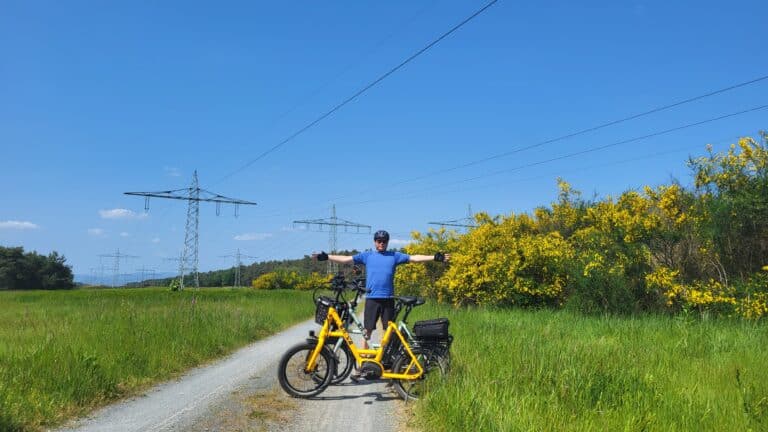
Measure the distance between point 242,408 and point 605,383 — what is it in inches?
166

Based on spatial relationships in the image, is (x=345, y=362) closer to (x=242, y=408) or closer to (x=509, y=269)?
(x=242, y=408)

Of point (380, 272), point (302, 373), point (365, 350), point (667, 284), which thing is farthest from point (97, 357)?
point (667, 284)

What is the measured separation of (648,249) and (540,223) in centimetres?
791

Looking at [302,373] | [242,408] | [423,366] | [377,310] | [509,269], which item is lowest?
[242,408]

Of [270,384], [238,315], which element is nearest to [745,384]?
[270,384]

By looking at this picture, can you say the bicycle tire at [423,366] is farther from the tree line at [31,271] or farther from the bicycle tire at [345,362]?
the tree line at [31,271]

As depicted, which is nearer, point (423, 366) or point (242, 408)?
point (242, 408)

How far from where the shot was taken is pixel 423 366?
678 centimetres

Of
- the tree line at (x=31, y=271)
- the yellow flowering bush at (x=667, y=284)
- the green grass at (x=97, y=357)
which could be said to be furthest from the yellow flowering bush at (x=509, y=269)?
the tree line at (x=31, y=271)

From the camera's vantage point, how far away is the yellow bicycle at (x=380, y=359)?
679cm

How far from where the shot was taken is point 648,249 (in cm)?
1555

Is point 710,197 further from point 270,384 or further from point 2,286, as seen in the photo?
point 2,286

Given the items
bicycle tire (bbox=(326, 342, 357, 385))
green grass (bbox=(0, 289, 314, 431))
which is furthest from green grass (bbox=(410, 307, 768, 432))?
green grass (bbox=(0, 289, 314, 431))

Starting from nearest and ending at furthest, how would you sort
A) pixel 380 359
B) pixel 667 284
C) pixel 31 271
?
pixel 380 359 < pixel 667 284 < pixel 31 271
